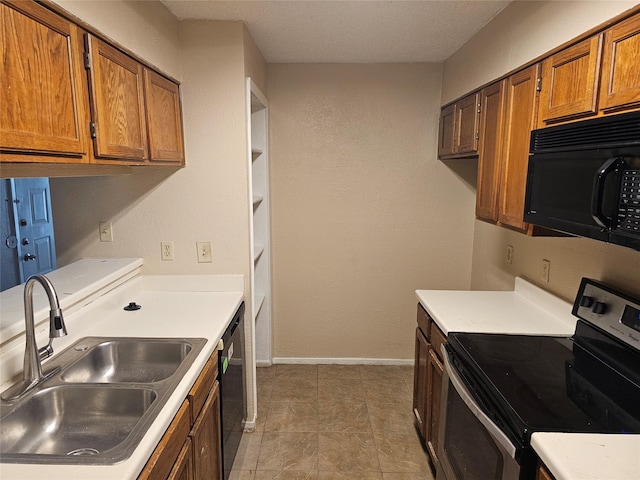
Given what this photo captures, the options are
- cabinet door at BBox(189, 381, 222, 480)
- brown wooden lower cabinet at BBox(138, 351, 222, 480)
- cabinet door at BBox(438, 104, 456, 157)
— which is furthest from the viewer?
cabinet door at BBox(438, 104, 456, 157)

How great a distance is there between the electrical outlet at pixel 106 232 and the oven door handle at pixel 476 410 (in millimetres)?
1940

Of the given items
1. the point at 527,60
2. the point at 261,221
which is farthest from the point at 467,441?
the point at 261,221

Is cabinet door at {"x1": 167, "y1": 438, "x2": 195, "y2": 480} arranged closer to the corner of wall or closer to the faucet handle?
the faucet handle

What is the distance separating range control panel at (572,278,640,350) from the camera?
1.49 m

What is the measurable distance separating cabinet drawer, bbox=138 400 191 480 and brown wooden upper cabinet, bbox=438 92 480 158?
205 centimetres

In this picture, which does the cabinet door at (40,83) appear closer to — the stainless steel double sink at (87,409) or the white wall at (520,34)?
the stainless steel double sink at (87,409)

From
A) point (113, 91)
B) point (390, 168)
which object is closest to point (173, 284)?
point (113, 91)

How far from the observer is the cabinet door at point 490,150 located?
2.07m

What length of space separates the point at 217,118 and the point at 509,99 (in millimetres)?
1532

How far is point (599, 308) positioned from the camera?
1647 millimetres

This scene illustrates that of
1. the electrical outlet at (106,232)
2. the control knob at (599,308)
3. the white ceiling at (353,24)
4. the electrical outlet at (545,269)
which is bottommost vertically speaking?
the control knob at (599,308)

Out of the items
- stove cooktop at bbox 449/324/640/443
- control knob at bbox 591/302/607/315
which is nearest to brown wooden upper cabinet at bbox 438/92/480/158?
control knob at bbox 591/302/607/315

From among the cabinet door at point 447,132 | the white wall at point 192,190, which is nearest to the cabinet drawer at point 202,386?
the white wall at point 192,190

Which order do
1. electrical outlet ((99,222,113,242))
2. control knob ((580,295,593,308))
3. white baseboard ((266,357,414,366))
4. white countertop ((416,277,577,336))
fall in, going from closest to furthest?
control knob ((580,295,593,308)) → white countertop ((416,277,577,336)) → electrical outlet ((99,222,113,242)) → white baseboard ((266,357,414,366))
